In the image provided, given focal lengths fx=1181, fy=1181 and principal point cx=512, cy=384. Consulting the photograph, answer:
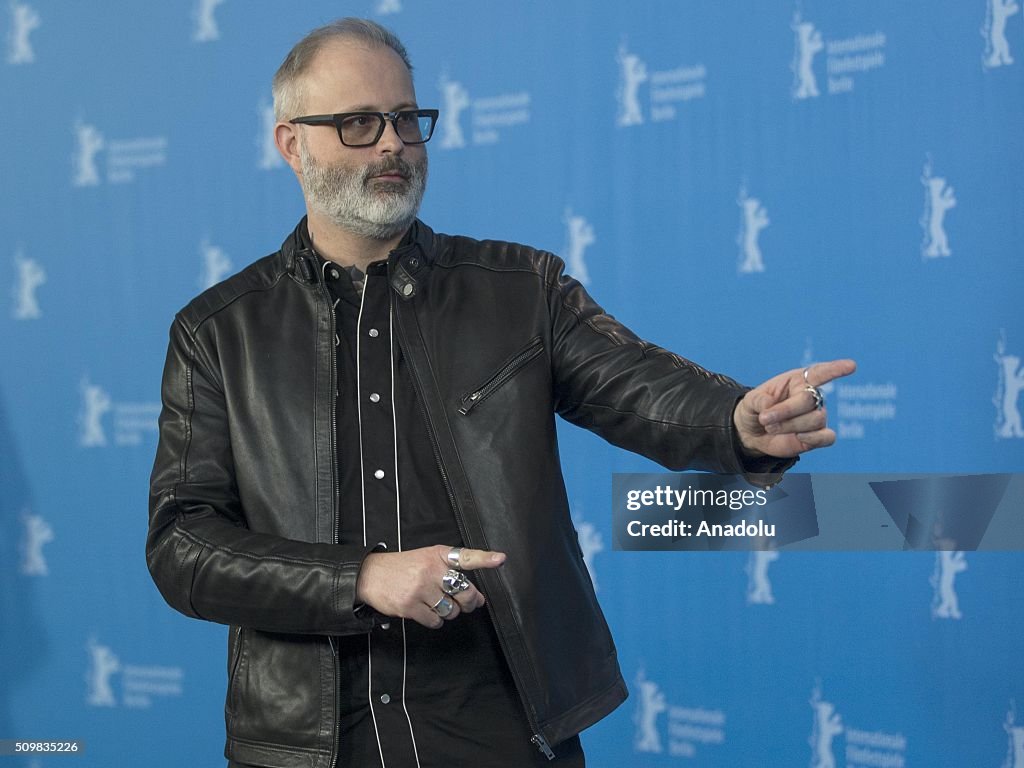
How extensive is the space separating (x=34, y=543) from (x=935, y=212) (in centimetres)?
310

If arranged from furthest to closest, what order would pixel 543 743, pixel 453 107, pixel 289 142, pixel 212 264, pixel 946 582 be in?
pixel 212 264
pixel 453 107
pixel 946 582
pixel 289 142
pixel 543 743

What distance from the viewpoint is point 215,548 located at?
66.7 inches

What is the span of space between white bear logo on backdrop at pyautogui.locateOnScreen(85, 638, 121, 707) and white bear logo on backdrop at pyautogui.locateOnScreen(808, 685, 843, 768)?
7.52ft

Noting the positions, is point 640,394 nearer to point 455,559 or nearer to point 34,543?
point 455,559

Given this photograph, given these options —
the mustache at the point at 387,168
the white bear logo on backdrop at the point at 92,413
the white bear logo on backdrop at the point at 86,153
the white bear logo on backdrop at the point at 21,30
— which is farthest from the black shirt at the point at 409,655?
the white bear logo on backdrop at the point at 21,30

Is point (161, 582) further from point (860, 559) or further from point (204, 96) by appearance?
point (204, 96)

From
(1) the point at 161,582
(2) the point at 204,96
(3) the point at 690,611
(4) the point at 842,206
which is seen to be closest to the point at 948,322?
(4) the point at 842,206

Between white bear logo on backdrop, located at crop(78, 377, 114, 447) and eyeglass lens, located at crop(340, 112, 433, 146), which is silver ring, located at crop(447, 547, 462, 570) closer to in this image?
eyeglass lens, located at crop(340, 112, 433, 146)

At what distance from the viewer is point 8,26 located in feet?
13.4

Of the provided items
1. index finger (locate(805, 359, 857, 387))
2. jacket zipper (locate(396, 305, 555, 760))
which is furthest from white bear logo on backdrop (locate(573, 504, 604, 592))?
index finger (locate(805, 359, 857, 387))

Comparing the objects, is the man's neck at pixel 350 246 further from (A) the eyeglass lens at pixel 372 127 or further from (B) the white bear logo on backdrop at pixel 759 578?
(B) the white bear logo on backdrop at pixel 759 578

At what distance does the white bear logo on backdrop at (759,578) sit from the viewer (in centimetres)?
325

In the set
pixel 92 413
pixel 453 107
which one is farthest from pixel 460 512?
pixel 92 413

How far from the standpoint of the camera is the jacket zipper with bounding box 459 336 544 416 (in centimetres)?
179
